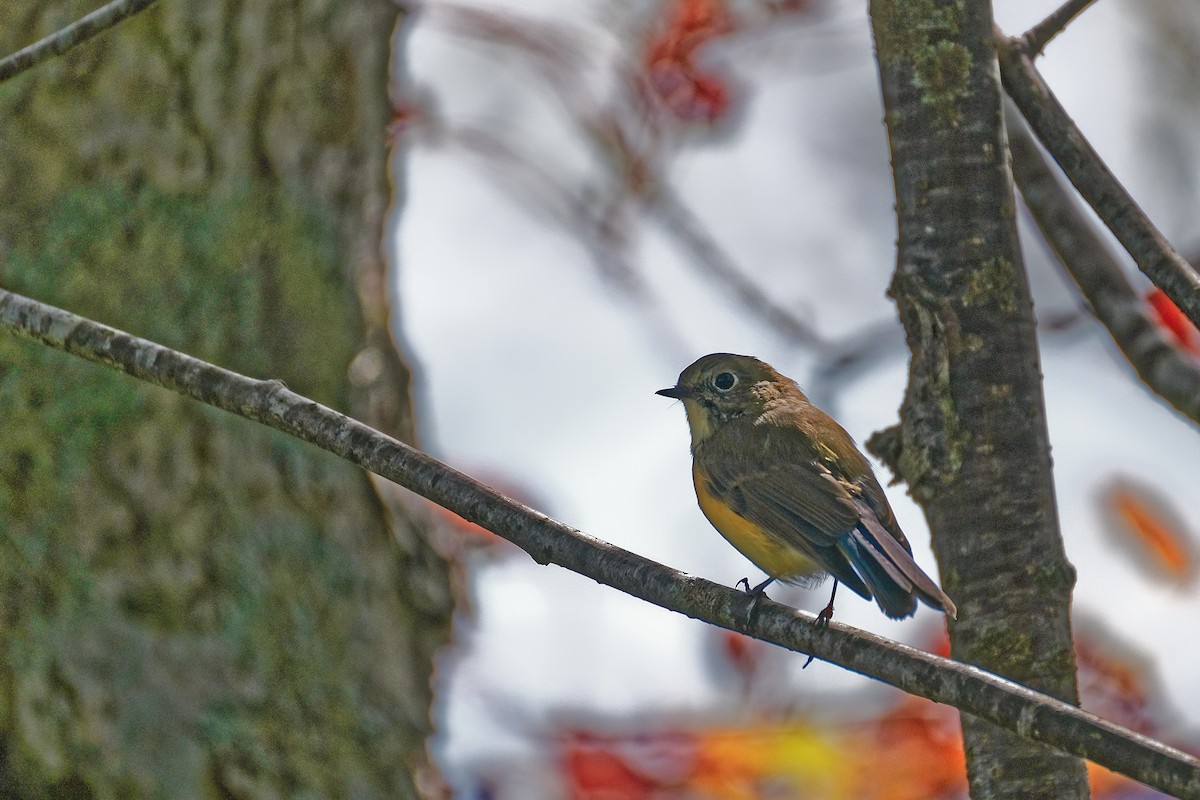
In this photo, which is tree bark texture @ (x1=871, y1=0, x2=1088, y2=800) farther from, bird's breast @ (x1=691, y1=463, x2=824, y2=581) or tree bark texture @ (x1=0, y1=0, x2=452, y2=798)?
tree bark texture @ (x1=0, y1=0, x2=452, y2=798)

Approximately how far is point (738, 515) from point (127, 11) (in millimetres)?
1794

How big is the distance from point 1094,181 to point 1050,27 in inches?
18.5

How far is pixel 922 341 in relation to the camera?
2.64 m

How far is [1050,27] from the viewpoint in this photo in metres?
3.00

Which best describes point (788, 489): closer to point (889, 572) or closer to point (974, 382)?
point (889, 572)

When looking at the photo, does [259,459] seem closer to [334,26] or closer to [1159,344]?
[334,26]

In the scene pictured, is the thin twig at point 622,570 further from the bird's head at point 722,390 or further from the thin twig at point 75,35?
the bird's head at point 722,390

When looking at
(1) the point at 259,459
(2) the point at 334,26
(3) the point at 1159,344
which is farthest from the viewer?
(2) the point at 334,26

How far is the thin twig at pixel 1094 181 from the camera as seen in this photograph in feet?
8.36

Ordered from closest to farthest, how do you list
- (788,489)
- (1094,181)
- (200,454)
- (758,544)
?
(1094,181) → (758,544) → (788,489) → (200,454)

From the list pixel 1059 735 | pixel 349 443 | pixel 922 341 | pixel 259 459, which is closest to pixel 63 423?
pixel 259 459

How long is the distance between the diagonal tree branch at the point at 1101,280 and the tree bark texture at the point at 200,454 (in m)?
2.16

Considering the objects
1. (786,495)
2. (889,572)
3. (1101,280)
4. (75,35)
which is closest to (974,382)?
(889,572)

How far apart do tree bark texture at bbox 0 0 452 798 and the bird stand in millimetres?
1181
